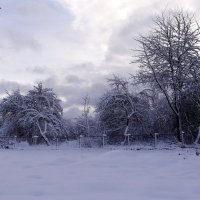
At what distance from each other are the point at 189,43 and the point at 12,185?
3201 cm

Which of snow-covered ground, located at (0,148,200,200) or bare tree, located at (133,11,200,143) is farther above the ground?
bare tree, located at (133,11,200,143)

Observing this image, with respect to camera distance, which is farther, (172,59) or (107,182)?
(172,59)

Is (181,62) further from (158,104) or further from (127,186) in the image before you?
(127,186)

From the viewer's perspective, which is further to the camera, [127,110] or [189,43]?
[127,110]

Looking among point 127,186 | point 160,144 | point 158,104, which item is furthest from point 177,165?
point 158,104

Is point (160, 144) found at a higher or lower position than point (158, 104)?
lower

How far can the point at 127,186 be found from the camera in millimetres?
11336

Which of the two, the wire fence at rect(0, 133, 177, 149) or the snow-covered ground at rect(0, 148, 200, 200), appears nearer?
the snow-covered ground at rect(0, 148, 200, 200)

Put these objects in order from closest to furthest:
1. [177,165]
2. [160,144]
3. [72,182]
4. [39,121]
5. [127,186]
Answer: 1. [127,186]
2. [72,182]
3. [177,165]
4. [160,144]
5. [39,121]

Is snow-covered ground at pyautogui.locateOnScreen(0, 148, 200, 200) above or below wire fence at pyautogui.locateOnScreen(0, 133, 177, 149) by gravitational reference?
below

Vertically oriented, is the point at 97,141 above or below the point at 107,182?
above

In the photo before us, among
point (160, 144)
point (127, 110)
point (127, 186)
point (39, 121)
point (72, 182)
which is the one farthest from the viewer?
point (39, 121)

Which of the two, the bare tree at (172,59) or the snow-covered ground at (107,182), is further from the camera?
the bare tree at (172,59)

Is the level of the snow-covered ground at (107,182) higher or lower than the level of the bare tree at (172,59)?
lower
